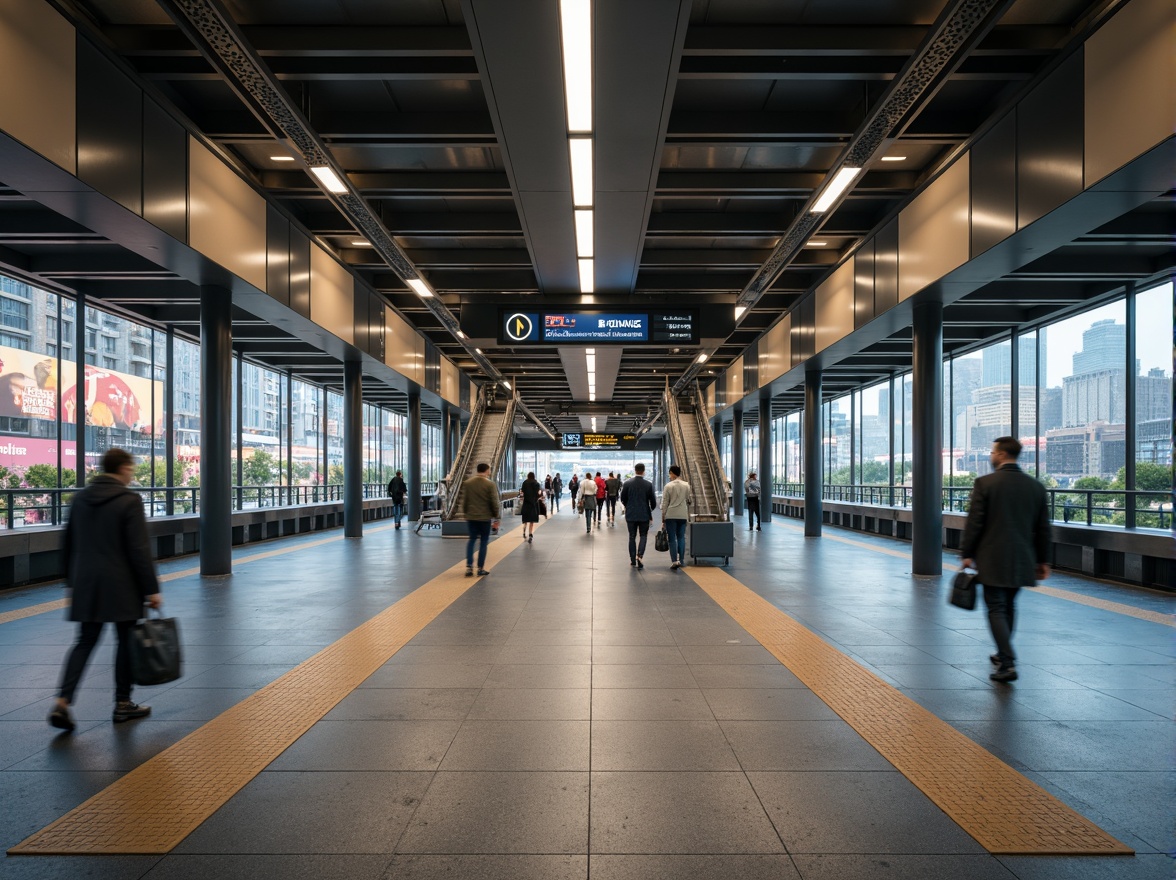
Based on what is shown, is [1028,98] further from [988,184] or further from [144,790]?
[144,790]

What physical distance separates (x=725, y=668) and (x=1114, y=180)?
18.0 feet

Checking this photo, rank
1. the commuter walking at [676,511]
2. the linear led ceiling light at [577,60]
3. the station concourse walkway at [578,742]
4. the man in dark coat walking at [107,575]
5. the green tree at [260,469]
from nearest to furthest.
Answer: the station concourse walkway at [578,742]
the man in dark coat walking at [107,575]
the linear led ceiling light at [577,60]
the commuter walking at [676,511]
the green tree at [260,469]

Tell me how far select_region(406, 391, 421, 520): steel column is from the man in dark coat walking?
19.1 meters

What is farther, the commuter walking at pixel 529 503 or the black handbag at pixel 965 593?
the commuter walking at pixel 529 503

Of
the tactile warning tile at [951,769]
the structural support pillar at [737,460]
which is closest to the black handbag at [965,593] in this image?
the tactile warning tile at [951,769]

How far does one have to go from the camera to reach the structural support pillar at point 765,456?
23906 millimetres

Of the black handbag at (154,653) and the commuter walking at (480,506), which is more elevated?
the commuter walking at (480,506)

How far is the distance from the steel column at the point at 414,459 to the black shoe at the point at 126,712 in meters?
19.2

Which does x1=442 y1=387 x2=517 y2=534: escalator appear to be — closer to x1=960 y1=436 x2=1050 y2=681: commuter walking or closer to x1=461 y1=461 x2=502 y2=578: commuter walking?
x1=461 y1=461 x2=502 y2=578: commuter walking

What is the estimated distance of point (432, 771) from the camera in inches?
147

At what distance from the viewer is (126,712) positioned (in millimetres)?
Answer: 4488

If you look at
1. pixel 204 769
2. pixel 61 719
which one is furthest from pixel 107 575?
pixel 204 769

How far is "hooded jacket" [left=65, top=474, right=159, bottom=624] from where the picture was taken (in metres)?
Result: 4.37

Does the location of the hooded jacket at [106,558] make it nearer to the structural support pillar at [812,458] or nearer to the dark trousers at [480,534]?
the dark trousers at [480,534]
